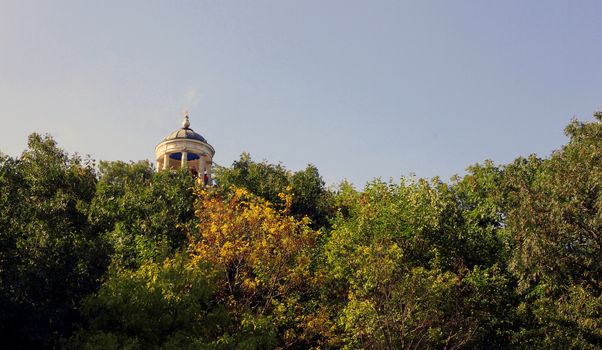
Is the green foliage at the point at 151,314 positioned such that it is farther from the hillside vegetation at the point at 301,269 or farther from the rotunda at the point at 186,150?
the rotunda at the point at 186,150

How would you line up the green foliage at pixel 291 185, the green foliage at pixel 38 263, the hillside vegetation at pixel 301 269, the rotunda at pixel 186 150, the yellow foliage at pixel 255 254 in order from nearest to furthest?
the green foliage at pixel 38 263, the hillside vegetation at pixel 301 269, the yellow foliage at pixel 255 254, the green foliage at pixel 291 185, the rotunda at pixel 186 150

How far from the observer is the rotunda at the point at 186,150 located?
56.7 m

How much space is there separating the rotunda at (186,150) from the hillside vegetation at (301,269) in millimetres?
28127

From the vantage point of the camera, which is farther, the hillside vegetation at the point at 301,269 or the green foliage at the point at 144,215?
the green foliage at the point at 144,215

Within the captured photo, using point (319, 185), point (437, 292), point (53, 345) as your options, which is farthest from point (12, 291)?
point (319, 185)

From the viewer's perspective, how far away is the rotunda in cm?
5669

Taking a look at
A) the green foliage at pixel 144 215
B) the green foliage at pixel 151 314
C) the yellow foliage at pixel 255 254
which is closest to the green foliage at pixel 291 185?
the green foliage at pixel 144 215

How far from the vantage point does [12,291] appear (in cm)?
1894

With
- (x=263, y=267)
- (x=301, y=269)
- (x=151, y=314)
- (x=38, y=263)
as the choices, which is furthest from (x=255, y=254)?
(x=38, y=263)

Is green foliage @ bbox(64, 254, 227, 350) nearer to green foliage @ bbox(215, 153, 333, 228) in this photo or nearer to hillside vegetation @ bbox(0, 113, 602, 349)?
hillside vegetation @ bbox(0, 113, 602, 349)

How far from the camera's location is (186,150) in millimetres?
56594

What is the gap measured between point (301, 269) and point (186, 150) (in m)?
35.0

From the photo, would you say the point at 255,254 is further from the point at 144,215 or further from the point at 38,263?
the point at 144,215

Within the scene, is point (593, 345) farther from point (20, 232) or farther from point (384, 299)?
point (20, 232)
